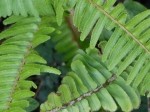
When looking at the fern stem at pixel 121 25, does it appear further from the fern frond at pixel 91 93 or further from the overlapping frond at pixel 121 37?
the fern frond at pixel 91 93

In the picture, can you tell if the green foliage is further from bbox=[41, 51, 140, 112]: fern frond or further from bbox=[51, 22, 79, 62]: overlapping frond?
bbox=[51, 22, 79, 62]: overlapping frond

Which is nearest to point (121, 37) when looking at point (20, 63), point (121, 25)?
point (121, 25)

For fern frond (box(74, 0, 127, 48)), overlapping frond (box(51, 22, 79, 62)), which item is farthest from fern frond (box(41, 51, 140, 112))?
overlapping frond (box(51, 22, 79, 62))

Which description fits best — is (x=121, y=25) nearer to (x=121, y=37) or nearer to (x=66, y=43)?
(x=121, y=37)

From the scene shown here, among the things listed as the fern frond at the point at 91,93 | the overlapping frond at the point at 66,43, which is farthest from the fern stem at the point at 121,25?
the overlapping frond at the point at 66,43

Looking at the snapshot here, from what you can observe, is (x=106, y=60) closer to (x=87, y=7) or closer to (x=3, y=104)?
(x=87, y=7)

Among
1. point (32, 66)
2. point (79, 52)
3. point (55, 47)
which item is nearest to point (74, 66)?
point (79, 52)

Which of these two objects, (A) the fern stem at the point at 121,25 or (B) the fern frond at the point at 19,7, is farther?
(B) the fern frond at the point at 19,7

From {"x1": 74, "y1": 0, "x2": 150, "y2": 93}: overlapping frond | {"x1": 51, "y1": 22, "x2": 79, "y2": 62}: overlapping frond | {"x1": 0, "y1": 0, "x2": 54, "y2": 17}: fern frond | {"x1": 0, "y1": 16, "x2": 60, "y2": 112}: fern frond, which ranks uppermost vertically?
{"x1": 74, "y1": 0, "x2": 150, "y2": 93}: overlapping frond
